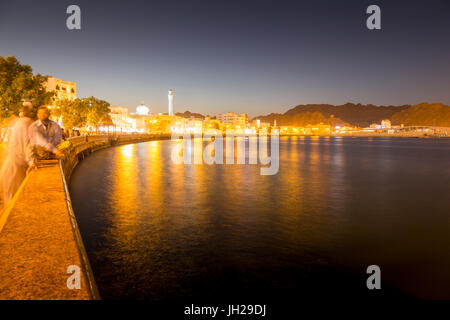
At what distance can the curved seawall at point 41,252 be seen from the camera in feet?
11.7

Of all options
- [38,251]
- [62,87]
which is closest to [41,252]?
[38,251]

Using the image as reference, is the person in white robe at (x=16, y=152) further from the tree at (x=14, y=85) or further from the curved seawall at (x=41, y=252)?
the tree at (x=14, y=85)

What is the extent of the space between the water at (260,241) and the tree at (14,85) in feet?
59.1

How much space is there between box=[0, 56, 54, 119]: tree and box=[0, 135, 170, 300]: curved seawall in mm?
29598

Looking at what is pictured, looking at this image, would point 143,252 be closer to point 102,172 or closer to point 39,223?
point 39,223

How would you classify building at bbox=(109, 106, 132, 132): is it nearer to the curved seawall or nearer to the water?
the water

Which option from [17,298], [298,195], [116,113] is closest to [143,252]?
[17,298]

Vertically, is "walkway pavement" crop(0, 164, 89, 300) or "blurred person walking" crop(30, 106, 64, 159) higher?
"blurred person walking" crop(30, 106, 64, 159)

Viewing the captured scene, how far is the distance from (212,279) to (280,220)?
5.86m

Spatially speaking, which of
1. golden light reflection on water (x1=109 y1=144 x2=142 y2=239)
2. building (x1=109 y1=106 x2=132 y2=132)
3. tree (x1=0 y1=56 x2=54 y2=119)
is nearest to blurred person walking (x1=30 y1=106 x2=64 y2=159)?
golden light reflection on water (x1=109 y1=144 x2=142 y2=239)

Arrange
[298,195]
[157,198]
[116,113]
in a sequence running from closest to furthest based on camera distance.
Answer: [157,198]
[298,195]
[116,113]

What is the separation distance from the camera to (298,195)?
1836 centimetres

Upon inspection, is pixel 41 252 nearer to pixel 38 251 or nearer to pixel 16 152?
pixel 38 251

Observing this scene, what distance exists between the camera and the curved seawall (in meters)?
3.57
